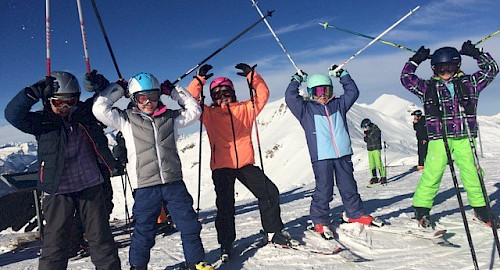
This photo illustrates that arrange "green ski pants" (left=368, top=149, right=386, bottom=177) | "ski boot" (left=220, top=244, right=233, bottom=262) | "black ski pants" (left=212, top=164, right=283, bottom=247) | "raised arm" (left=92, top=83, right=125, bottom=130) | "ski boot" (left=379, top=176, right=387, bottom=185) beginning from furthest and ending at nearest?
"green ski pants" (left=368, top=149, right=386, bottom=177)
"ski boot" (left=379, top=176, right=387, bottom=185)
"black ski pants" (left=212, top=164, right=283, bottom=247)
"ski boot" (left=220, top=244, right=233, bottom=262)
"raised arm" (left=92, top=83, right=125, bottom=130)

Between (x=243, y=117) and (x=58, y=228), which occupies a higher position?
(x=243, y=117)

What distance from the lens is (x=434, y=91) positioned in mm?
4699

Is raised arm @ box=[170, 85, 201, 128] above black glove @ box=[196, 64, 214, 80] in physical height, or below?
below

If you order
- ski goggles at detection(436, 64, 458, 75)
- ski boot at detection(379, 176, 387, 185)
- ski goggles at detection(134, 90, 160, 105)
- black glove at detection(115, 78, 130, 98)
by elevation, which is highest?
black glove at detection(115, 78, 130, 98)

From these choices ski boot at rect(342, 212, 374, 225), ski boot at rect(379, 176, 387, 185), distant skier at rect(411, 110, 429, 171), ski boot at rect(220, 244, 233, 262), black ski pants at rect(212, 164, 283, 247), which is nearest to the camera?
ski boot at rect(220, 244, 233, 262)

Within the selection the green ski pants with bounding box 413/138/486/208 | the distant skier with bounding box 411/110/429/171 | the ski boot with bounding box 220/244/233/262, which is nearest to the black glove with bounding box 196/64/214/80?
the ski boot with bounding box 220/244/233/262

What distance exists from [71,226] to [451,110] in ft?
16.3

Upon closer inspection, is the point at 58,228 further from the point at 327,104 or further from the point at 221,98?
the point at 327,104

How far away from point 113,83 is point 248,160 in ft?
6.29

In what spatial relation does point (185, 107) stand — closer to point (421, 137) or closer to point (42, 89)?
point (42, 89)

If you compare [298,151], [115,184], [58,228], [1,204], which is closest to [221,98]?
[58,228]

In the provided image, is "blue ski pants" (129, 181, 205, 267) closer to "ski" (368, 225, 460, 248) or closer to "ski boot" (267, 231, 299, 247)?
"ski boot" (267, 231, 299, 247)

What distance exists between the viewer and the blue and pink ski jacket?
5.23 meters

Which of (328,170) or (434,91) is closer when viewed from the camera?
(434,91)
